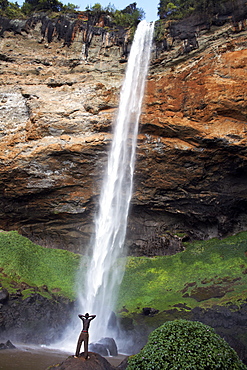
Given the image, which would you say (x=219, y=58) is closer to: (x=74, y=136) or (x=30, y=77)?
(x=74, y=136)

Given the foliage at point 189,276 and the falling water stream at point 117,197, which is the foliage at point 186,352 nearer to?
the foliage at point 189,276

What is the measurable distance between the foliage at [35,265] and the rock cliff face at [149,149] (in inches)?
55.1

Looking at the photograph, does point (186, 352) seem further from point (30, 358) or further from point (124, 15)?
point (124, 15)

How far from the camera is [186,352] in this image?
4.70m

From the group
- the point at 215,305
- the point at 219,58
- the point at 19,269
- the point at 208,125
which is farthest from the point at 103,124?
the point at 215,305

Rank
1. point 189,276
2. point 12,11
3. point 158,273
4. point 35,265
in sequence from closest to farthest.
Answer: point 189,276
point 35,265
point 158,273
point 12,11

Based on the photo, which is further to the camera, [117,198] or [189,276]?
[117,198]

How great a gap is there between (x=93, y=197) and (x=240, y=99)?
1138 centimetres

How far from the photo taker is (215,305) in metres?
12.4

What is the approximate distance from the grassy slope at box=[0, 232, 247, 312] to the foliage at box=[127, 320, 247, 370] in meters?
8.40

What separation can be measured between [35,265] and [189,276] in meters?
9.61

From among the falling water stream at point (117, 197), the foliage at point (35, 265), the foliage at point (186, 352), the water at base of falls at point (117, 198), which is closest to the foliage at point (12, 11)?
the falling water stream at point (117, 197)

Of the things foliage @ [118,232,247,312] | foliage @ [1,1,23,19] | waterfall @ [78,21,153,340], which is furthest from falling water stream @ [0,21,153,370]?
foliage @ [1,1,23,19]

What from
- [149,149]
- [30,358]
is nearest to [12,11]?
[149,149]
